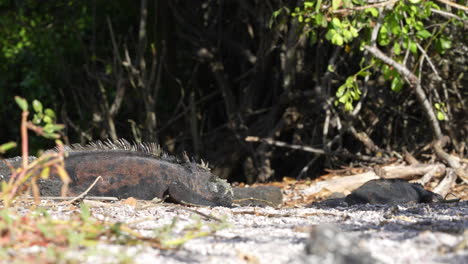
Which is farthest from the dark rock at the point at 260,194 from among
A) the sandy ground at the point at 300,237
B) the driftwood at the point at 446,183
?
the driftwood at the point at 446,183

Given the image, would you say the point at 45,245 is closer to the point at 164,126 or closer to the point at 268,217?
the point at 268,217

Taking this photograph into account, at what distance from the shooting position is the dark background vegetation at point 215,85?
25.0 feet

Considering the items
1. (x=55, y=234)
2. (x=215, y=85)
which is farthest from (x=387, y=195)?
(x=215, y=85)

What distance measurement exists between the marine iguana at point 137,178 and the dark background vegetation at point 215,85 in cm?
304

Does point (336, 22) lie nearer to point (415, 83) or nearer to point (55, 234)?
point (415, 83)

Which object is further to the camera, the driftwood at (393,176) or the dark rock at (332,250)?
the driftwood at (393,176)

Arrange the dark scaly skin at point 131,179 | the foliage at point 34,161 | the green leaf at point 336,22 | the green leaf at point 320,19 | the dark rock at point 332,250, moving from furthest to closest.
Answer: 1. the green leaf at point 320,19
2. the green leaf at point 336,22
3. the dark scaly skin at point 131,179
4. the foliage at point 34,161
5. the dark rock at point 332,250

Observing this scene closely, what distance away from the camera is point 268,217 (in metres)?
3.27

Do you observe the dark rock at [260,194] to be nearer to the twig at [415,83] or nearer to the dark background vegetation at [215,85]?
the twig at [415,83]

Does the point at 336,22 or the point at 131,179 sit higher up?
the point at 336,22

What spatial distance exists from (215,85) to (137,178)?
5.61m

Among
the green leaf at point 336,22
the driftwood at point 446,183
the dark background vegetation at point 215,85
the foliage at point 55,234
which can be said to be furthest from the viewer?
the dark background vegetation at point 215,85

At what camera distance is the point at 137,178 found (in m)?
3.97

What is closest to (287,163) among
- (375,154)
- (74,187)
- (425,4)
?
(375,154)
